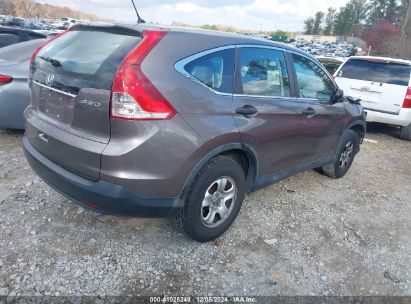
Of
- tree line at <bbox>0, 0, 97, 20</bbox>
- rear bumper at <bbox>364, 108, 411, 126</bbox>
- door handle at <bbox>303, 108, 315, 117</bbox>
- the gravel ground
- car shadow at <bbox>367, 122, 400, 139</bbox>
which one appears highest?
tree line at <bbox>0, 0, 97, 20</bbox>

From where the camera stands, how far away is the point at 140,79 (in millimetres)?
2215

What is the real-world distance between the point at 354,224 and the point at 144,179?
97.2 inches

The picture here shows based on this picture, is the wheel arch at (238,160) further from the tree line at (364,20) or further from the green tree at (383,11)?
the green tree at (383,11)

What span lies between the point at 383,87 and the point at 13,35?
7.21m

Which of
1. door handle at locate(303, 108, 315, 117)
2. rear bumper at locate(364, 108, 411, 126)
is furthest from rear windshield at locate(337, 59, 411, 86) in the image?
door handle at locate(303, 108, 315, 117)

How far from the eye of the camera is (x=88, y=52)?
253 centimetres

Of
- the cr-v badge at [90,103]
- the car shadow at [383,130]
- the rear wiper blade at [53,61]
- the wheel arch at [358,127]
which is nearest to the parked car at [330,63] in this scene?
the car shadow at [383,130]

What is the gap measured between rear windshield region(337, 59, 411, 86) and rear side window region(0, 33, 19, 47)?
21.6ft

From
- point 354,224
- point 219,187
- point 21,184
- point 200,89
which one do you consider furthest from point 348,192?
point 21,184

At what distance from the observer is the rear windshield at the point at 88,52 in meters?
2.34

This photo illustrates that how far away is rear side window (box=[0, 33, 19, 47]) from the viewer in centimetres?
629

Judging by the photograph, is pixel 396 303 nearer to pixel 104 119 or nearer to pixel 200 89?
pixel 200 89

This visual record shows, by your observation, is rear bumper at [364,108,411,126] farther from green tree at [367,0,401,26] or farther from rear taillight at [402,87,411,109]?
green tree at [367,0,401,26]

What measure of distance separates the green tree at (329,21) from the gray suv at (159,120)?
113m
